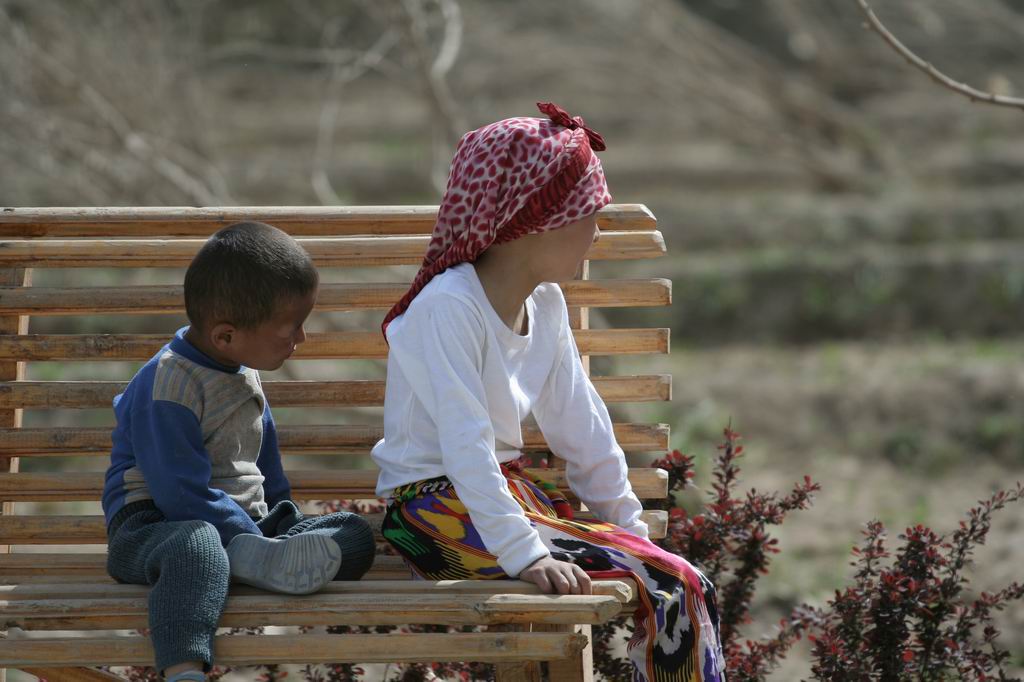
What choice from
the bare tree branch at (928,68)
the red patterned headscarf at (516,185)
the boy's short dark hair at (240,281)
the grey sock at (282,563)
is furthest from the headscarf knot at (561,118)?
the grey sock at (282,563)

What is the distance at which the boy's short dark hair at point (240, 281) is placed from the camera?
252cm

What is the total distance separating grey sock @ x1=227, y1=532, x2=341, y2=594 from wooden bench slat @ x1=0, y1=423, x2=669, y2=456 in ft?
2.21

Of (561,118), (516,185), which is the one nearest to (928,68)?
(561,118)

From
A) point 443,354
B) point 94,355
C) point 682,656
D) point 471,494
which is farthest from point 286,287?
point 682,656

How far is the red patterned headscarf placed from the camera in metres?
2.52

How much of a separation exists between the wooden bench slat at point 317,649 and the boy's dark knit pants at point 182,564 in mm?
63

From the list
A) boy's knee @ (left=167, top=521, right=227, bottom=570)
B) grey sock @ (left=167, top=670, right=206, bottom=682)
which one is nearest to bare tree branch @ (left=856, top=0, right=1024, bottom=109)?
boy's knee @ (left=167, top=521, right=227, bottom=570)

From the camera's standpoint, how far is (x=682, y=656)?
2.50 metres

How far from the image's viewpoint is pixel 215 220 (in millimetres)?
3205

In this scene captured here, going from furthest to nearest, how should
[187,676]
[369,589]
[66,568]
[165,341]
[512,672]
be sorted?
[165,341] < [66,568] < [512,672] < [369,589] < [187,676]

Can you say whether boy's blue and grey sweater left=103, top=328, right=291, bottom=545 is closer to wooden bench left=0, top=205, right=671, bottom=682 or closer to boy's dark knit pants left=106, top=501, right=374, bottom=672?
boy's dark knit pants left=106, top=501, right=374, bottom=672

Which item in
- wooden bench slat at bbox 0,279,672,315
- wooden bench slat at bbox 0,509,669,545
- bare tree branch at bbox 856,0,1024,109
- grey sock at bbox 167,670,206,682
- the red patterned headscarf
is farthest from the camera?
wooden bench slat at bbox 0,279,672,315

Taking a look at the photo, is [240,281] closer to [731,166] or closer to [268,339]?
→ [268,339]

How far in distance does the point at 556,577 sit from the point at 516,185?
79 centimetres
